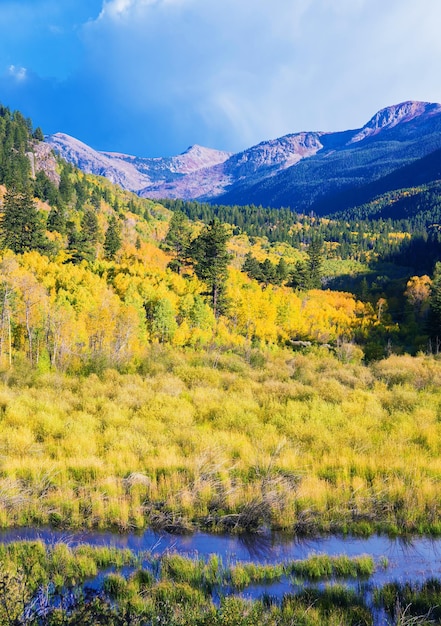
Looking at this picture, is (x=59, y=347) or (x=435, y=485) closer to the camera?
(x=435, y=485)

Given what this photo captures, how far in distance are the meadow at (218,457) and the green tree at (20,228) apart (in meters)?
39.8

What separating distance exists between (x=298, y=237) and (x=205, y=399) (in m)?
188

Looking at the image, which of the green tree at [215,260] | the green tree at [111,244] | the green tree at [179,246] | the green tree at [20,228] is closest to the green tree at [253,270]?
the green tree at [179,246]

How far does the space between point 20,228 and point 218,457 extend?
54069mm

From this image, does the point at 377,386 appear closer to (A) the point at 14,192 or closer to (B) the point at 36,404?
(B) the point at 36,404

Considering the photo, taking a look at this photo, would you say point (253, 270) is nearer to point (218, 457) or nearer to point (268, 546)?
point (218, 457)

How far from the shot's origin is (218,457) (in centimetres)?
1159

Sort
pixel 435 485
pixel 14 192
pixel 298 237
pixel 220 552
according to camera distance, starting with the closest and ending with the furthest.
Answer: pixel 220 552, pixel 435 485, pixel 14 192, pixel 298 237

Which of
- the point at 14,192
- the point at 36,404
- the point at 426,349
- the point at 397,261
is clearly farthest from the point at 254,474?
the point at 397,261

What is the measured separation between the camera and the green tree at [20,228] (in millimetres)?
54250

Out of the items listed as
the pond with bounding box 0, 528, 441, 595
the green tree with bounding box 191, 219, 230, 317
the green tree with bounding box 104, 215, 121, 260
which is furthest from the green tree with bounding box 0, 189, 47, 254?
the pond with bounding box 0, 528, 441, 595

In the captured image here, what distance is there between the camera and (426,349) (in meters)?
55.4

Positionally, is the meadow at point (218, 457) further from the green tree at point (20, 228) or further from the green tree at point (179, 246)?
the green tree at point (179, 246)

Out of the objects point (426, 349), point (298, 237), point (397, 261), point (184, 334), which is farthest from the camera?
point (298, 237)
